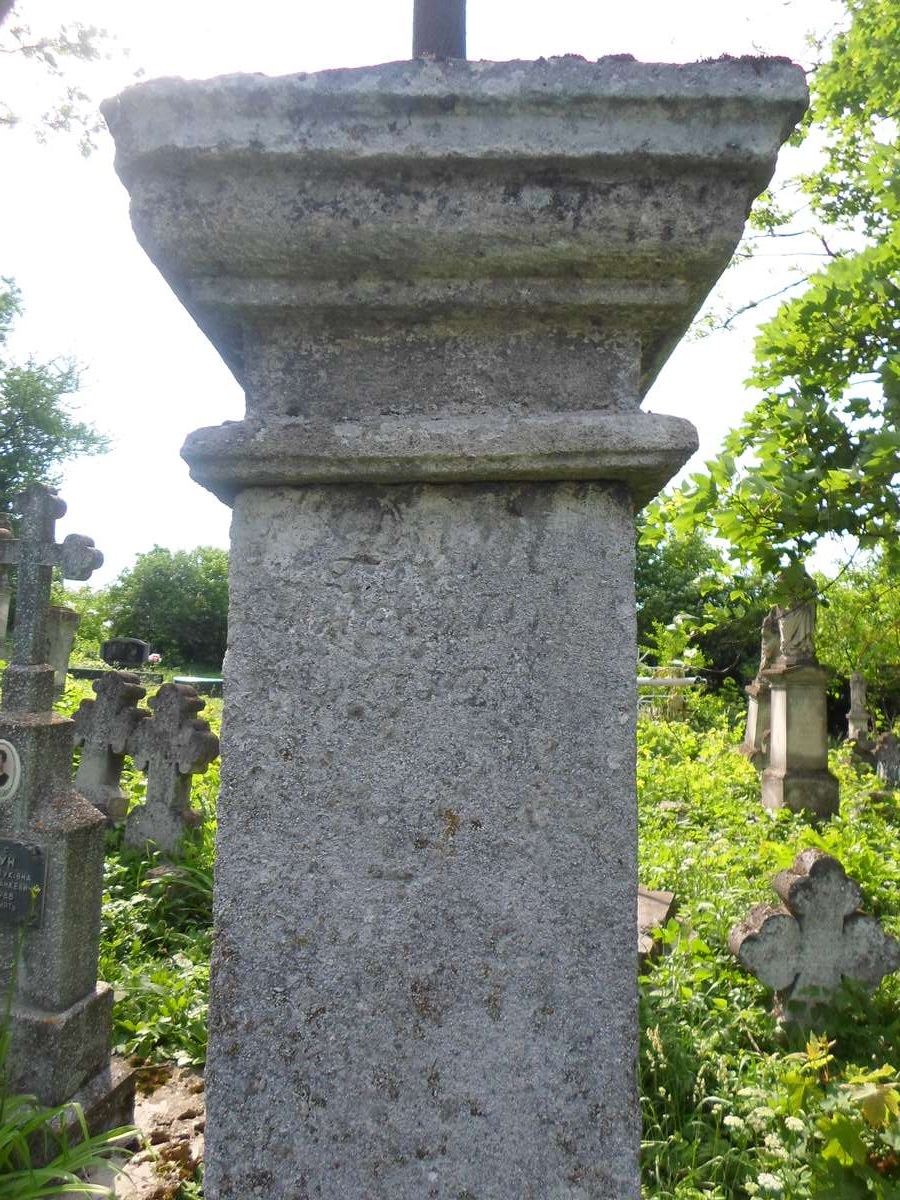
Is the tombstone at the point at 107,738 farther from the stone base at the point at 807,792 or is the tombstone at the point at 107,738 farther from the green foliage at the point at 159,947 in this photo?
the stone base at the point at 807,792

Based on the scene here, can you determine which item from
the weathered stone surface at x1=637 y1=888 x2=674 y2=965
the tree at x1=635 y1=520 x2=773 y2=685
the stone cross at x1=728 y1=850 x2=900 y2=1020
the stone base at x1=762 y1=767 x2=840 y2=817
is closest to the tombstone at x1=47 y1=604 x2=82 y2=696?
the tree at x1=635 y1=520 x2=773 y2=685

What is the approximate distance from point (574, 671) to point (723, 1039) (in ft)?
9.21

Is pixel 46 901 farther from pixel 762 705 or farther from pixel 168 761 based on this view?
pixel 762 705

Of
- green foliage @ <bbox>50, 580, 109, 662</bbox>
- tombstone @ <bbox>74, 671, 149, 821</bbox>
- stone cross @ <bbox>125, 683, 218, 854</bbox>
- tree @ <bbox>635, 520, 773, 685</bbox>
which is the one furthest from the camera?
green foliage @ <bbox>50, 580, 109, 662</bbox>

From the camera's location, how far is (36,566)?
3.75 m

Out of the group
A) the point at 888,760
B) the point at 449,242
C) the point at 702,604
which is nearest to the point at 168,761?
the point at 702,604

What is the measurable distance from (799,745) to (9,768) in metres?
7.06

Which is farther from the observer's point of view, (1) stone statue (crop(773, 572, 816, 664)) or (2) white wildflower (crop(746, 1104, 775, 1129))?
(1) stone statue (crop(773, 572, 816, 664))

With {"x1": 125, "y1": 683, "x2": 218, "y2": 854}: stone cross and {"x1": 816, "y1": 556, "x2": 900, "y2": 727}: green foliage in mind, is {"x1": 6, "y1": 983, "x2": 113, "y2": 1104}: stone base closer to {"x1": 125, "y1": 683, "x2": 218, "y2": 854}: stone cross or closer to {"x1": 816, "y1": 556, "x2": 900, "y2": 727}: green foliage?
{"x1": 125, "y1": 683, "x2": 218, "y2": 854}: stone cross

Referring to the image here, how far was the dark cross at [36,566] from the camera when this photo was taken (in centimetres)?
358

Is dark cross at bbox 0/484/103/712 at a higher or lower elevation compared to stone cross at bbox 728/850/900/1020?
higher

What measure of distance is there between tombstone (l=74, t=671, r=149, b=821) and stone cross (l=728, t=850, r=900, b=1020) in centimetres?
489

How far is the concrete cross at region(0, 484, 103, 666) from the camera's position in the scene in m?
3.61

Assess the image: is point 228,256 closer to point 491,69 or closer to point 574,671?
point 491,69
